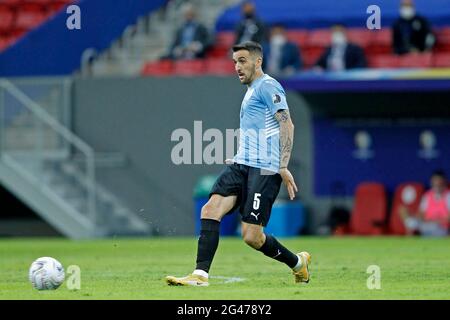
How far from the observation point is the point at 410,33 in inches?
874

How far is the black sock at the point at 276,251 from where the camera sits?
11.3 metres

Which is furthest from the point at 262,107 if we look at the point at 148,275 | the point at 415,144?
the point at 415,144

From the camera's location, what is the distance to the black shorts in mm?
11125

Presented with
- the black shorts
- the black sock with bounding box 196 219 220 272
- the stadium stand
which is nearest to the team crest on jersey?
the black shorts

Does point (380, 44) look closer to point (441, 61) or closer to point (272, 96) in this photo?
point (441, 61)

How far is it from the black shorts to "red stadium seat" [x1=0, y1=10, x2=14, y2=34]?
1476 cm

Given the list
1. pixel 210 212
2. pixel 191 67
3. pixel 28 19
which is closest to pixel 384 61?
pixel 191 67

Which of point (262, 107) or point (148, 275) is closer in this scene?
point (262, 107)

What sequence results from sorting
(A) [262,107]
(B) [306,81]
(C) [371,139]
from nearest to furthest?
1. (A) [262,107]
2. (B) [306,81]
3. (C) [371,139]

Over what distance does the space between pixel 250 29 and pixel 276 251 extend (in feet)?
38.6

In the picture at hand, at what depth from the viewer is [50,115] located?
23109mm

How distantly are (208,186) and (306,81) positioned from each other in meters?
2.53

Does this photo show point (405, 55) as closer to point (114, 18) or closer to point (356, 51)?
point (356, 51)

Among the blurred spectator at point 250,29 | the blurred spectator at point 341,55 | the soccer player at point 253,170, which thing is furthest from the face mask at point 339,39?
the soccer player at point 253,170
